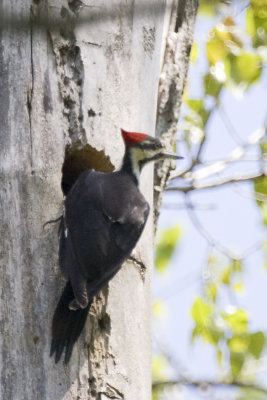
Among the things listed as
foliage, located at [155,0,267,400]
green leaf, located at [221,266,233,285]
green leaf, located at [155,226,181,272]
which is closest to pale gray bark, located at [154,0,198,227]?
foliage, located at [155,0,267,400]

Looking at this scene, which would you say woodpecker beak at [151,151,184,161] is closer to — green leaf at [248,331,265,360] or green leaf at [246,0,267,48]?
green leaf at [248,331,265,360]

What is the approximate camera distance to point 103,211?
3314mm

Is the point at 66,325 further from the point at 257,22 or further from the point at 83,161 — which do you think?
the point at 257,22

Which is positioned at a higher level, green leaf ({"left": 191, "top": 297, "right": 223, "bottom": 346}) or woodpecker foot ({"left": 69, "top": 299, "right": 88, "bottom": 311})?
woodpecker foot ({"left": 69, "top": 299, "right": 88, "bottom": 311})

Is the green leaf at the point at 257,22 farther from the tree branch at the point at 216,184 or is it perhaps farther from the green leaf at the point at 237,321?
the green leaf at the point at 237,321

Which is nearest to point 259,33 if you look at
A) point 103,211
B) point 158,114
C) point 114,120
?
point 158,114

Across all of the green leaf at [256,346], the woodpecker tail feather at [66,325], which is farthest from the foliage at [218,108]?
the woodpecker tail feather at [66,325]

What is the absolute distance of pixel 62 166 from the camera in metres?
3.24

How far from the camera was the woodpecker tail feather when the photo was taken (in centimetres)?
279

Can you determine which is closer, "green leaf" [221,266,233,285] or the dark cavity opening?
A: the dark cavity opening

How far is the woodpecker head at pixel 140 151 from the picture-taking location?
341cm

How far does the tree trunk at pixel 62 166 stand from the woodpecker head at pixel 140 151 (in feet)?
0.22

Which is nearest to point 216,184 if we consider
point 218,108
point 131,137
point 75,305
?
point 218,108

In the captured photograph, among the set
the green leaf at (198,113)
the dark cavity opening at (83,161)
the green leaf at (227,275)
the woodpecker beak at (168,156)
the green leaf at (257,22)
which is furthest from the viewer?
the green leaf at (227,275)
